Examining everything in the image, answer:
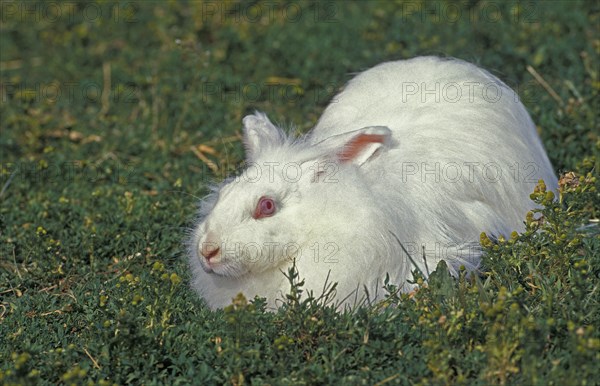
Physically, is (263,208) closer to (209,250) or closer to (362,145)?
(209,250)

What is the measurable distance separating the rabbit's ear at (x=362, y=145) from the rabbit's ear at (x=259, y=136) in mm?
435

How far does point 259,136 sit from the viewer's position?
522cm

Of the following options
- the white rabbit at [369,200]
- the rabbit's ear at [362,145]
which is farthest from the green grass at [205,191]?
the rabbit's ear at [362,145]

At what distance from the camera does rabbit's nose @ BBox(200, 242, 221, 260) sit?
4629 mm

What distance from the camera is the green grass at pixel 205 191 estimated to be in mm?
4098

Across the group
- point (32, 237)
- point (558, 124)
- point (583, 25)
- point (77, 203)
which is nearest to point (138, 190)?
point (77, 203)

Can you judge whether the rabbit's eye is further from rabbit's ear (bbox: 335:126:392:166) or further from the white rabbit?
rabbit's ear (bbox: 335:126:392:166)

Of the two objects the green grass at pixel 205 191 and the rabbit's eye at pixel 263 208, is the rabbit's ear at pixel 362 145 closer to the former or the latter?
the rabbit's eye at pixel 263 208

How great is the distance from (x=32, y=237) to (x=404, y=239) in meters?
2.31

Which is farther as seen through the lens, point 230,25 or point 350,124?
point 230,25

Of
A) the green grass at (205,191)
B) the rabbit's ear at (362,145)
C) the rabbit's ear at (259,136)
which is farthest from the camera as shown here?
the rabbit's ear at (259,136)

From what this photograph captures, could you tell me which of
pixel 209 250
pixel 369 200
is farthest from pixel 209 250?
pixel 369 200

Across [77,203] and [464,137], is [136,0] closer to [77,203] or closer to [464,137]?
[77,203]

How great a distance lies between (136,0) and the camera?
997 cm
